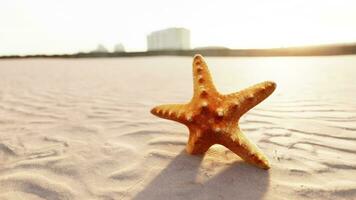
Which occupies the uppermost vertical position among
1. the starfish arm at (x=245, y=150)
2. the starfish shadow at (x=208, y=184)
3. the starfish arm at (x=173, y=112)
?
the starfish arm at (x=173, y=112)

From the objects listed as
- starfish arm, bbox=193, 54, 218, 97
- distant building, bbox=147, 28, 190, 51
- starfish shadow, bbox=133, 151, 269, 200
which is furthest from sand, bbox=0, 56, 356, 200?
distant building, bbox=147, 28, 190, 51

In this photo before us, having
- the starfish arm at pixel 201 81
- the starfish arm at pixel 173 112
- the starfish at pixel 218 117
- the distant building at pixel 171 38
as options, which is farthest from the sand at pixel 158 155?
the distant building at pixel 171 38

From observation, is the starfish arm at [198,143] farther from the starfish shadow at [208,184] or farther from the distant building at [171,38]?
the distant building at [171,38]

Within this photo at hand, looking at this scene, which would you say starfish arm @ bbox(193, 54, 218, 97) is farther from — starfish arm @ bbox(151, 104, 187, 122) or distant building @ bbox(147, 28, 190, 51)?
distant building @ bbox(147, 28, 190, 51)

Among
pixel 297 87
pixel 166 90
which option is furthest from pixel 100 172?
pixel 297 87

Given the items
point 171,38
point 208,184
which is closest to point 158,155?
point 208,184
